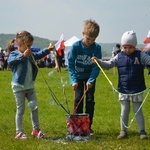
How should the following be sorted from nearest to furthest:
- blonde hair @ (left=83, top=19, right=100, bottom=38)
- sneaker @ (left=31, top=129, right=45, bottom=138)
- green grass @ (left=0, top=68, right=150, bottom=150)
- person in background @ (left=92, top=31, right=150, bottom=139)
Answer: green grass @ (left=0, top=68, right=150, bottom=150) → person in background @ (left=92, top=31, right=150, bottom=139) → blonde hair @ (left=83, top=19, right=100, bottom=38) → sneaker @ (left=31, top=129, right=45, bottom=138)

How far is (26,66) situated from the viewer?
623cm

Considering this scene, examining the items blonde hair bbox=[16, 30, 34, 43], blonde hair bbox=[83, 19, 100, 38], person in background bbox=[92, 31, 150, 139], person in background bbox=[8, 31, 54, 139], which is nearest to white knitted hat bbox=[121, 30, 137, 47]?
person in background bbox=[92, 31, 150, 139]

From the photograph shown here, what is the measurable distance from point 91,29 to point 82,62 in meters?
0.55

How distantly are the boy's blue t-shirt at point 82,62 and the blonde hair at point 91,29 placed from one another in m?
0.27

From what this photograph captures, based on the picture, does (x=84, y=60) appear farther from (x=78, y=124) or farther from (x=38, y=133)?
(x=38, y=133)

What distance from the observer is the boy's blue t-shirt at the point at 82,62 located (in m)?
6.45

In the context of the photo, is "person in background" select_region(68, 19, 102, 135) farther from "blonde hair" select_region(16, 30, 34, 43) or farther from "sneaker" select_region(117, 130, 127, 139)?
"blonde hair" select_region(16, 30, 34, 43)

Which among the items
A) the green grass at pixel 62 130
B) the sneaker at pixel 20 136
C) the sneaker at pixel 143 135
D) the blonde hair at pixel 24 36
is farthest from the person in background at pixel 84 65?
the sneaker at pixel 20 136

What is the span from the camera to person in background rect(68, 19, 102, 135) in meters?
6.36

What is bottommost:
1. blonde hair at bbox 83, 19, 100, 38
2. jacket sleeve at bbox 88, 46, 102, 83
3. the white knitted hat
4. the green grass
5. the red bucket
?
the green grass

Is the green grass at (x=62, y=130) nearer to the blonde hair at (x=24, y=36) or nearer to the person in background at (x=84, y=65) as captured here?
the person in background at (x=84, y=65)

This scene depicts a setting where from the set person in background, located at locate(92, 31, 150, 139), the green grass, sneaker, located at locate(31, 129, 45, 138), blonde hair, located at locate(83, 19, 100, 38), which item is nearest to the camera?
the green grass

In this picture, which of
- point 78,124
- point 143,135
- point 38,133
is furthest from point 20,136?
point 143,135

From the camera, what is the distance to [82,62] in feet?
21.3
